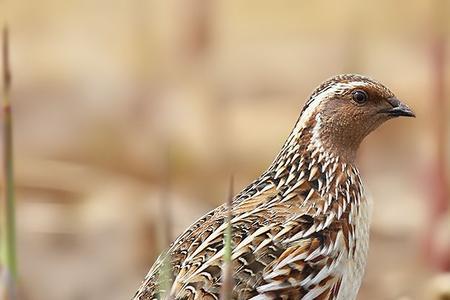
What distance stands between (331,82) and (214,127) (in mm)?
7899

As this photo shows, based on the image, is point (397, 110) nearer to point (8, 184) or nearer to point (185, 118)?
point (8, 184)

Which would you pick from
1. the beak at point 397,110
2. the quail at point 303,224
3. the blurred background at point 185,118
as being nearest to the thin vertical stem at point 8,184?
the quail at point 303,224

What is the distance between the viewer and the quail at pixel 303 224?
22.4ft

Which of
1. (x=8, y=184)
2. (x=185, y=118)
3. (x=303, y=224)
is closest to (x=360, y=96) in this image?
(x=303, y=224)

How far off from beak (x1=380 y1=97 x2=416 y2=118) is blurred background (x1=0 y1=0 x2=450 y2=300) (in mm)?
3511

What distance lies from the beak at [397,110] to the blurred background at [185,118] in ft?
11.5

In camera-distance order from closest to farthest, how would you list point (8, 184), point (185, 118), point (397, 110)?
point (8, 184) < point (397, 110) < point (185, 118)

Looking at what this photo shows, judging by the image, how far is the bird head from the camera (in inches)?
296

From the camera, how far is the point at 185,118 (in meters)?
16.0

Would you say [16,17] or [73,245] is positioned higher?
[16,17]

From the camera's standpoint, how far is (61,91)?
17.2 m

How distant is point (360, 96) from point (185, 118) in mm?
8559

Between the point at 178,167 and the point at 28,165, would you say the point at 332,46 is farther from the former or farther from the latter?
the point at 28,165

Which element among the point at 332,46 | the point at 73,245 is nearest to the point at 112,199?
the point at 73,245
